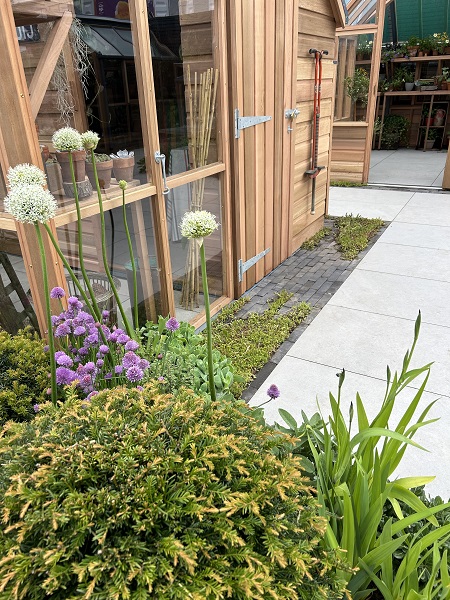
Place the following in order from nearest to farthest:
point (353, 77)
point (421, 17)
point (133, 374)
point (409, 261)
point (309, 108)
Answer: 1. point (133, 374)
2. point (409, 261)
3. point (309, 108)
4. point (353, 77)
5. point (421, 17)

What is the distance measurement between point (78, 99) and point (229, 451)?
2065 millimetres

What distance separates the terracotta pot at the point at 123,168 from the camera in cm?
228

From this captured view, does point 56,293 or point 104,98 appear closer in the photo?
point 56,293

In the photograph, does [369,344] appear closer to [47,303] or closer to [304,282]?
[304,282]

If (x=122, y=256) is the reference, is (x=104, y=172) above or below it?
above

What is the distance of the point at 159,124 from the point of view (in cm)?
240

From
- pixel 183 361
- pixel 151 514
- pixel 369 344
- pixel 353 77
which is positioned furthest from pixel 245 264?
pixel 353 77

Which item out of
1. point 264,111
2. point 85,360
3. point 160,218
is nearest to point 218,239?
point 160,218

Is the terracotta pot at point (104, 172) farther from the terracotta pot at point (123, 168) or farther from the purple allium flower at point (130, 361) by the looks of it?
the purple allium flower at point (130, 361)

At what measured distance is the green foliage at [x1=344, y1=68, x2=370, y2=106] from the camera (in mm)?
6004

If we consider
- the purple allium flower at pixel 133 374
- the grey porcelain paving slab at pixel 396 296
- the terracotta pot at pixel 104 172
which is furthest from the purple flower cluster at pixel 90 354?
the grey porcelain paving slab at pixel 396 296

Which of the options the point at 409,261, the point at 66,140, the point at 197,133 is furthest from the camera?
the point at 409,261

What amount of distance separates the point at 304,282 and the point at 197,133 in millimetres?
1569

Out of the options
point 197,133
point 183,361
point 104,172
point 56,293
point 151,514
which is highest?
point 197,133
